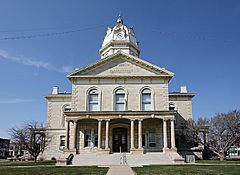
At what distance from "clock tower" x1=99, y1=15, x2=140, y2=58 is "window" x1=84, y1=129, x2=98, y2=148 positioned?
637 inches

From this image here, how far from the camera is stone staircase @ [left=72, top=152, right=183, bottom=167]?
90.7 ft

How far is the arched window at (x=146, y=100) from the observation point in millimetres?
34719

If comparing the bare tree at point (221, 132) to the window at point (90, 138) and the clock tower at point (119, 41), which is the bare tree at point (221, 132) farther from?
the clock tower at point (119, 41)

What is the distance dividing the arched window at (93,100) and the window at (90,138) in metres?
2.68

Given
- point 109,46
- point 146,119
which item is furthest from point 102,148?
point 109,46

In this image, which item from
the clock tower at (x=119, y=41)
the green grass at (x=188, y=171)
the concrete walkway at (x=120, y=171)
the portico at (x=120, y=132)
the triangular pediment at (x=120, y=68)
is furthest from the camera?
the clock tower at (x=119, y=41)

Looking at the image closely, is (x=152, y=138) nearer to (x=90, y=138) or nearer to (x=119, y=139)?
(x=119, y=139)

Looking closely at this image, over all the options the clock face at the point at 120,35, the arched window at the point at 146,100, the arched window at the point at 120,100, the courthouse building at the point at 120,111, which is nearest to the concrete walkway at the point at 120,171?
the courthouse building at the point at 120,111

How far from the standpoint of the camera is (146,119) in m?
33.2

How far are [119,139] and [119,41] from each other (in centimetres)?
1852

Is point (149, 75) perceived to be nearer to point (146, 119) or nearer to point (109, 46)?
point (146, 119)

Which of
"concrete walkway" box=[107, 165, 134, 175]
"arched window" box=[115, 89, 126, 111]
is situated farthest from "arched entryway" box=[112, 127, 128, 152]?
"concrete walkway" box=[107, 165, 134, 175]

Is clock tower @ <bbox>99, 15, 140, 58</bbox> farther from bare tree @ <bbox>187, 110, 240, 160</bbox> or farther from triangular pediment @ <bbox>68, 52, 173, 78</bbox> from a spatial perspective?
bare tree @ <bbox>187, 110, 240, 160</bbox>

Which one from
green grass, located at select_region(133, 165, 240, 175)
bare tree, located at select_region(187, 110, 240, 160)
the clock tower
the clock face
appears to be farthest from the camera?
the clock face
